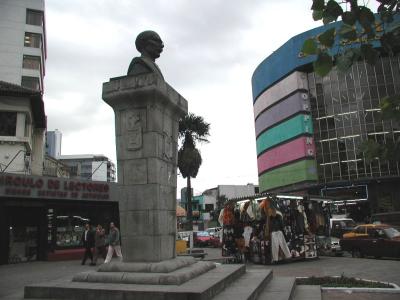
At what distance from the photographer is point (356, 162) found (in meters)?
50.8

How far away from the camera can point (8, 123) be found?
24375mm

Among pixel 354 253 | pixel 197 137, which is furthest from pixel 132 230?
pixel 197 137

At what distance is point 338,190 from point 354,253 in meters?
33.3

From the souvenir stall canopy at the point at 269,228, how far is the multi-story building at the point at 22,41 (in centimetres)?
3169

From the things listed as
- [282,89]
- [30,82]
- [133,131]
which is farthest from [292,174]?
[133,131]

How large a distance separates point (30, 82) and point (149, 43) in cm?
3741

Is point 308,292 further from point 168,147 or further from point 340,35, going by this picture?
point 340,35

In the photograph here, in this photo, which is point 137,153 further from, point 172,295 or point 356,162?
point 356,162

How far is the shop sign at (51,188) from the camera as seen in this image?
1940 cm

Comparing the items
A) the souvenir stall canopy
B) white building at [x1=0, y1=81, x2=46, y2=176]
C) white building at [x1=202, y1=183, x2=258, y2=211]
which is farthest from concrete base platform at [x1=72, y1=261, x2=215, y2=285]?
white building at [x1=202, y1=183, x2=258, y2=211]

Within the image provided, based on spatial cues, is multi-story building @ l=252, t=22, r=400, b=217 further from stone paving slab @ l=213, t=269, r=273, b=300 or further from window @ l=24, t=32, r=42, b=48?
stone paving slab @ l=213, t=269, r=273, b=300

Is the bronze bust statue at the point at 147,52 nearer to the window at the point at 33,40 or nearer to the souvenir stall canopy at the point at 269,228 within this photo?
the souvenir stall canopy at the point at 269,228

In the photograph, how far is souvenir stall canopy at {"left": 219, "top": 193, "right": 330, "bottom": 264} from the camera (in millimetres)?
16938

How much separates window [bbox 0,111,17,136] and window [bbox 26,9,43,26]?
24.0m
